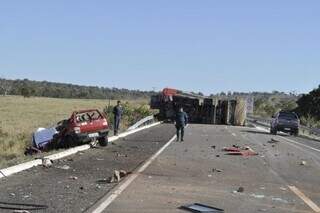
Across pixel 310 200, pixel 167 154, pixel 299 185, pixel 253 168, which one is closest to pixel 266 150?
pixel 167 154

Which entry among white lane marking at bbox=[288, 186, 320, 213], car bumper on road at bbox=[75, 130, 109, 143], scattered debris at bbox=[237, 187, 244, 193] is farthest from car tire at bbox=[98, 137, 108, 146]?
scattered debris at bbox=[237, 187, 244, 193]

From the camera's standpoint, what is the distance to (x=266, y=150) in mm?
28422

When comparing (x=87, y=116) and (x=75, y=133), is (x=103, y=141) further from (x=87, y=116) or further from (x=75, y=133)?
(x=75, y=133)

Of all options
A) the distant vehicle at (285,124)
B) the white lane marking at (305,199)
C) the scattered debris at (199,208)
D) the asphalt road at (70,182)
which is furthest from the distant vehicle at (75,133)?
the distant vehicle at (285,124)

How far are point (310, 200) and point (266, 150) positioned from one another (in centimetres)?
1491

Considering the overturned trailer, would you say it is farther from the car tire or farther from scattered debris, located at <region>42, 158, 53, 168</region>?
scattered debris, located at <region>42, 158, 53, 168</region>

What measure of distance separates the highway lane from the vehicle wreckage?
351 cm

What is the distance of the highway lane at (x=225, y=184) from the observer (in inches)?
487

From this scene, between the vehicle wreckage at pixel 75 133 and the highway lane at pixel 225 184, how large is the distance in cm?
351

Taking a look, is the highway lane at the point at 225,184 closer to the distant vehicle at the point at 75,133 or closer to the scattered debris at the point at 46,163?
the scattered debris at the point at 46,163

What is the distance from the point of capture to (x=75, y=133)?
86.2ft

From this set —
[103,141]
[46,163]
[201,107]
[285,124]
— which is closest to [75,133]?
[103,141]

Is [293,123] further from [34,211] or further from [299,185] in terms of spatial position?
[34,211]

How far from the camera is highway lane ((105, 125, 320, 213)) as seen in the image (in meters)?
12.4
